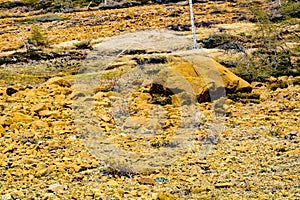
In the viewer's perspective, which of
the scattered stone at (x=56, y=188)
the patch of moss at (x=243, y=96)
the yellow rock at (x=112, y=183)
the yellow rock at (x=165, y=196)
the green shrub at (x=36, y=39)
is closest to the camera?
the yellow rock at (x=165, y=196)

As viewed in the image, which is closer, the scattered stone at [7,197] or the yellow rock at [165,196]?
the yellow rock at [165,196]

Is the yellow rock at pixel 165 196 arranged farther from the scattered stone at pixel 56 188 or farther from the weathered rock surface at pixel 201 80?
the weathered rock surface at pixel 201 80

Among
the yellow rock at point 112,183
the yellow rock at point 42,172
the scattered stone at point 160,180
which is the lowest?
the scattered stone at point 160,180

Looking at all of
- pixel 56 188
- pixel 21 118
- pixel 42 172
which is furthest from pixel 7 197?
pixel 21 118

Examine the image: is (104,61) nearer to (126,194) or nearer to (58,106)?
(58,106)

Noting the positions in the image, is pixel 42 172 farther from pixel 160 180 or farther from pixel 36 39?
pixel 36 39

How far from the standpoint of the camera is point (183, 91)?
11742 millimetres

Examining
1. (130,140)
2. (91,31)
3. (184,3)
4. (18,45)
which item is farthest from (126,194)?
(184,3)

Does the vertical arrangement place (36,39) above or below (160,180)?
below

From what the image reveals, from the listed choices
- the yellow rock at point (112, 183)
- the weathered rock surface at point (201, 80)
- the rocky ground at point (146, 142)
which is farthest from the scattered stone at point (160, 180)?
the weathered rock surface at point (201, 80)

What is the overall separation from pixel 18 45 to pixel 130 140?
78.2ft

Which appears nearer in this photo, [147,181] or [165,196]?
[165,196]

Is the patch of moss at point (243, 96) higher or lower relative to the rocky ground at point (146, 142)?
lower

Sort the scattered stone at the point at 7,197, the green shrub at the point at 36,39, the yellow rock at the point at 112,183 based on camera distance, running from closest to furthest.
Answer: the scattered stone at the point at 7,197
the yellow rock at the point at 112,183
the green shrub at the point at 36,39
